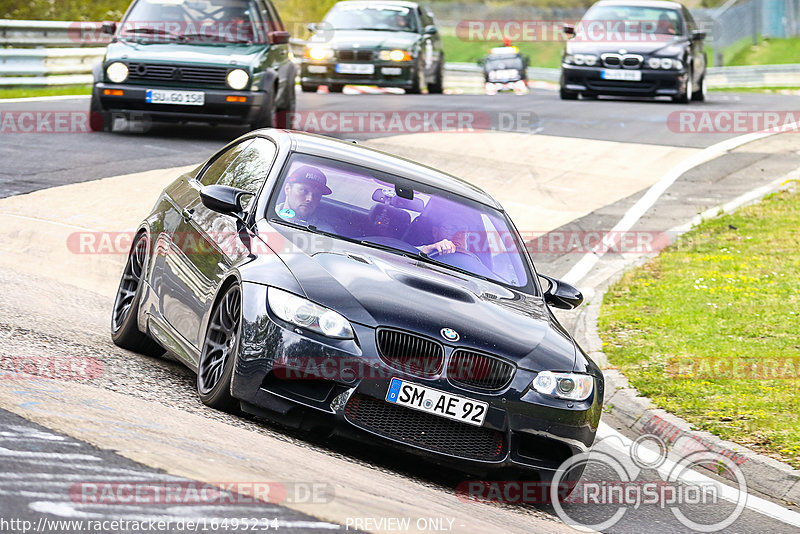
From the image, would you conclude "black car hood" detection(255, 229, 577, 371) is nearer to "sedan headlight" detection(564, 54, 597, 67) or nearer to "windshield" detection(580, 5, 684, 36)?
"sedan headlight" detection(564, 54, 597, 67)

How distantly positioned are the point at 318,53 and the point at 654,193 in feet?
34.9

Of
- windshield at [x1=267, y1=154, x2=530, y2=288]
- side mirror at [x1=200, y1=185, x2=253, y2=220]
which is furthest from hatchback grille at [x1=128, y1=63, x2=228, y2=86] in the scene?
side mirror at [x1=200, y1=185, x2=253, y2=220]

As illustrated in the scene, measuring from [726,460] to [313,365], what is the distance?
2825 mm

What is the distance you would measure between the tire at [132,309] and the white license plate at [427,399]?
253cm

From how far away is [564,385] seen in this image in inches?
243

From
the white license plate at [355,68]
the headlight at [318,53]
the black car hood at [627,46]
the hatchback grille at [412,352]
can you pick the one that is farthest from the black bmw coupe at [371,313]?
the headlight at [318,53]

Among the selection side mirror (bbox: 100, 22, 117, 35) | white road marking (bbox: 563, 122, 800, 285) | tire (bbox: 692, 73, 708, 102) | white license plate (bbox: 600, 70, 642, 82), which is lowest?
tire (bbox: 692, 73, 708, 102)

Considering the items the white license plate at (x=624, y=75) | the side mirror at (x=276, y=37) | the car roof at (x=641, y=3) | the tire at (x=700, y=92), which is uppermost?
the side mirror at (x=276, y=37)

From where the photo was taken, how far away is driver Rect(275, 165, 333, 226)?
275 inches

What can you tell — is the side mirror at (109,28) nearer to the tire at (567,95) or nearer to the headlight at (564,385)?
the tire at (567,95)

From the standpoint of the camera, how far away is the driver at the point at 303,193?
6984 mm

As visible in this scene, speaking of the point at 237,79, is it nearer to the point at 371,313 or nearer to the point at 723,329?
the point at 723,329


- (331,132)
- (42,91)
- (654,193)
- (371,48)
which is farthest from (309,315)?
(42,91)

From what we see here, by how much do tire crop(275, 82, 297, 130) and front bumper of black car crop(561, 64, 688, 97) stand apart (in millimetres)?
7495
